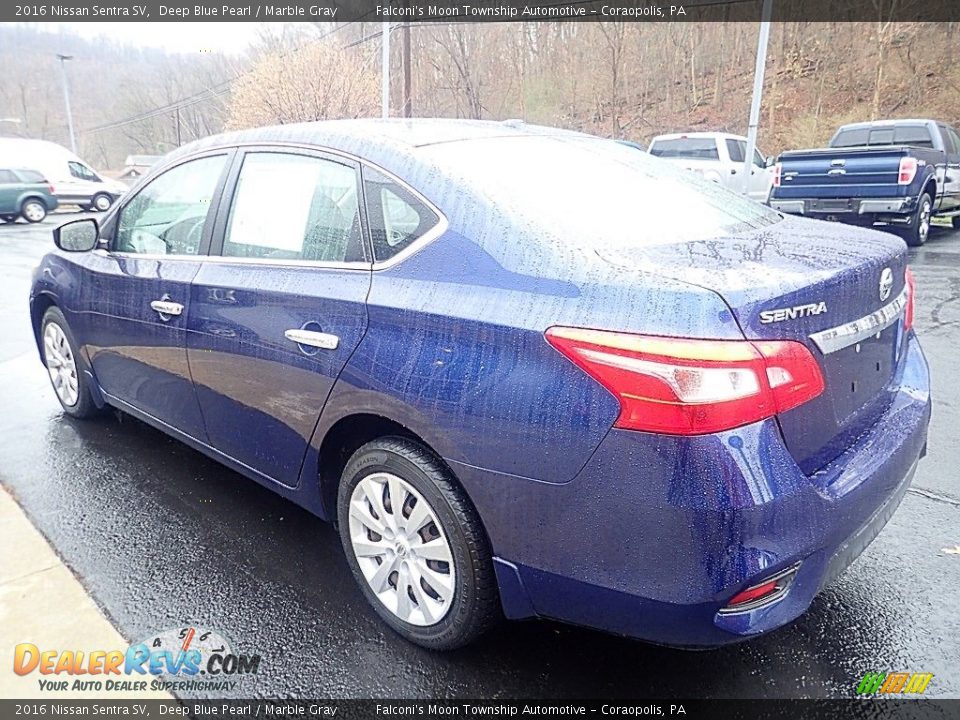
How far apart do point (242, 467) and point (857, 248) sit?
7.94ft

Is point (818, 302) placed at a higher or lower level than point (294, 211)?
lower

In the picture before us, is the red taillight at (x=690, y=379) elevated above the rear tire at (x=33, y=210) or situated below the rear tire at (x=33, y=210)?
above

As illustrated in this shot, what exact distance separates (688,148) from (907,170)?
6.07 m

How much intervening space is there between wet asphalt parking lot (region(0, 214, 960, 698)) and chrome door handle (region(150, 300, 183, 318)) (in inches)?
35.7

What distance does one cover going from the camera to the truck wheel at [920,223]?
34.7 feet

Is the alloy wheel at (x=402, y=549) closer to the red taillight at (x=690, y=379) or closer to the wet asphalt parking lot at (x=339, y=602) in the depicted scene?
the wet asphalt parking lot at (x=339, y=602)

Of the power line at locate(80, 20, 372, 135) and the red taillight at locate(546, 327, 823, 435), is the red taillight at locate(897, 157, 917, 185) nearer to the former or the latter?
the red taillight at locate(546, 327, 823, 435)

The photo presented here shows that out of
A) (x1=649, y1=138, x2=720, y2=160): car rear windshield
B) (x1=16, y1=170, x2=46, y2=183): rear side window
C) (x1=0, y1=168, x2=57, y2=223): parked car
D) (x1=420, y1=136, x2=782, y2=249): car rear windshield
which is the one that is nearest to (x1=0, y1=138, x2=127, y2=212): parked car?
(x1=16, y1=170, x2=46, y2=183): rear side window

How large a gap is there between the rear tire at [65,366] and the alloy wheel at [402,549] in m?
2.42

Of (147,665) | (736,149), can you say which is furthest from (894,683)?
(736,149)

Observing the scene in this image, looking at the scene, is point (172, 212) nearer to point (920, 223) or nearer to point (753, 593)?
point (753, 593)

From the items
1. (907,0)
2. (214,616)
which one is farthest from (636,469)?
(907,0)

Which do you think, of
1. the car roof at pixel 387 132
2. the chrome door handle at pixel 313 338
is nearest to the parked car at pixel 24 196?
the car roof at pixel 387 132

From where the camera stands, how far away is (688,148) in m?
15.4
